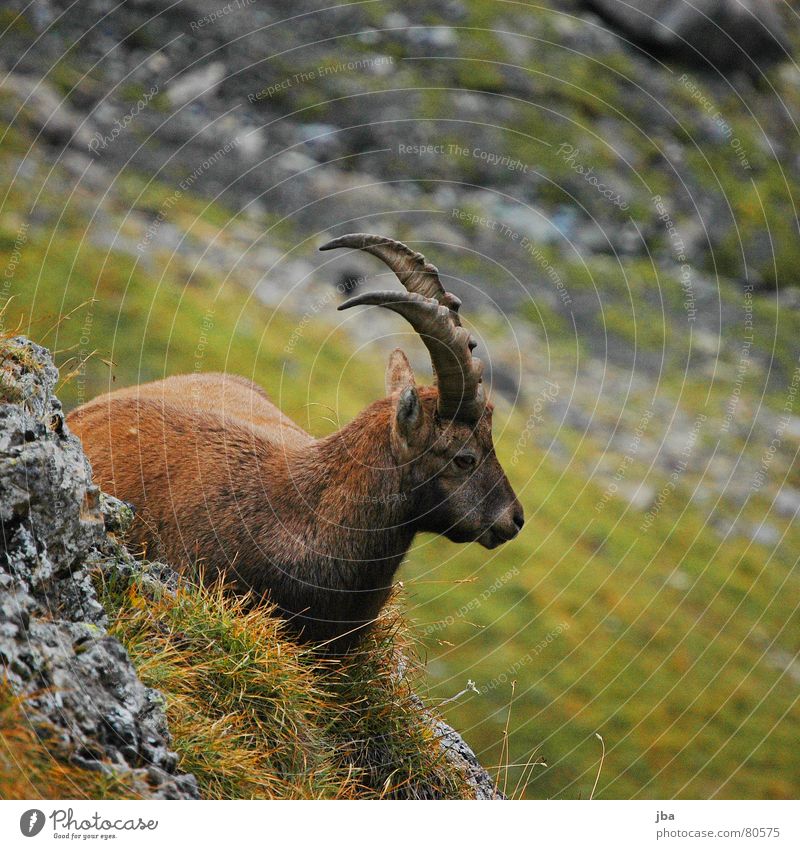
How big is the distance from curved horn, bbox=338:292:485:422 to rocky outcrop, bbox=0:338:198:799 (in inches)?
116

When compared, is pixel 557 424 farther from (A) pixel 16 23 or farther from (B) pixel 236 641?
(B) pixel 236 641

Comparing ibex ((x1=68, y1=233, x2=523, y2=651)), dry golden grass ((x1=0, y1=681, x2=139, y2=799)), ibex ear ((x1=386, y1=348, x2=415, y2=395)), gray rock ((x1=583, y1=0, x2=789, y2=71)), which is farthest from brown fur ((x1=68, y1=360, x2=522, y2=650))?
gray rock ((x1=583, y1=0, x2=789, y2=71))

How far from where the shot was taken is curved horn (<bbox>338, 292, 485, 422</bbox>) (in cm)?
860

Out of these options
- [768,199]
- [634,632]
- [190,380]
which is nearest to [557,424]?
[634,632]

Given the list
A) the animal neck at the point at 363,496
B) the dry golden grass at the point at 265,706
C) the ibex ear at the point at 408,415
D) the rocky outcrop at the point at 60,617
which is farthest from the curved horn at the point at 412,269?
the rocky outcrop at the point at 60,617

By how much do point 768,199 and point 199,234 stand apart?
23750 millimetres

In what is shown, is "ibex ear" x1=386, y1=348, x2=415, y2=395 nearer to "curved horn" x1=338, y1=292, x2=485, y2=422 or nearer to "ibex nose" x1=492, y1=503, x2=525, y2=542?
"curved horn" x1=338, y1=292, x2=485, y2=422

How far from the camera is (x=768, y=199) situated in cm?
4153

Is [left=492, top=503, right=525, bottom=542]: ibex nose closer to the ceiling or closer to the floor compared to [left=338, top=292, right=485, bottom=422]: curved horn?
closer to the floor

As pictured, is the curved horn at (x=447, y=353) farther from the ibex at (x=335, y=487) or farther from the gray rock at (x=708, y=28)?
the gray rock at (x=708, y=28)

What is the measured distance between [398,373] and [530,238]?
3341cm

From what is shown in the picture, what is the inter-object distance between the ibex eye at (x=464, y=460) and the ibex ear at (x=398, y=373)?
1.20 m
